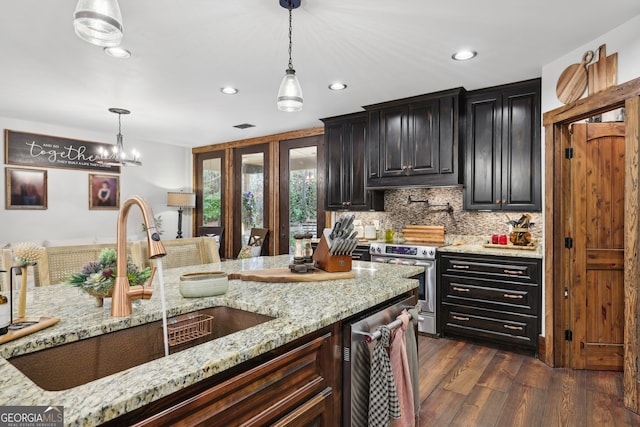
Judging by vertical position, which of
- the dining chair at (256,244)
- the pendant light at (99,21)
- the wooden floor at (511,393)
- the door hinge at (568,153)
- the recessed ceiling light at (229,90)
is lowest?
the wooden floor at (511,393)

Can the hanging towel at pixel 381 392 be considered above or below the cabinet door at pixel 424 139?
below

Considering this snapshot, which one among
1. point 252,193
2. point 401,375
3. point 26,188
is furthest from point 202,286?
point 26,188

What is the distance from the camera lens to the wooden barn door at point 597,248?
9.58 feet

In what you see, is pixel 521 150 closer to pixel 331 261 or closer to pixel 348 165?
pixel 348 165

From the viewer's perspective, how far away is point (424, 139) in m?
Result: 3.86

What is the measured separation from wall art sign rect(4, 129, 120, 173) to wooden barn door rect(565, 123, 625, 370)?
612 centimetres

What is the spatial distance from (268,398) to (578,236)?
9.84 feet

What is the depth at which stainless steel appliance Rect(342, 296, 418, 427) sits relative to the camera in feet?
4.66

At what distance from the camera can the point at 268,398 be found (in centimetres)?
106

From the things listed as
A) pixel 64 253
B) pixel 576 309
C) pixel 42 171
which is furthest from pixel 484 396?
pixel 42 171

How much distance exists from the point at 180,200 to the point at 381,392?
5557 millimetres

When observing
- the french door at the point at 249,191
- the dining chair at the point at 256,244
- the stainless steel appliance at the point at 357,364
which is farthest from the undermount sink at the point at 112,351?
the french door at the point at 249,191

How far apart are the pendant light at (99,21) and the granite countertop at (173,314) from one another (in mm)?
947

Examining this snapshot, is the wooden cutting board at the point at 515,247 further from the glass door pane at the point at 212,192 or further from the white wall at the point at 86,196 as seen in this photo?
the white wall at the point at 86,196
